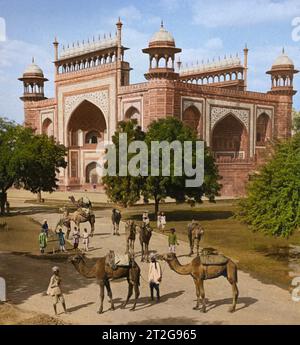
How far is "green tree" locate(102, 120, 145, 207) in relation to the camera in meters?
27.3

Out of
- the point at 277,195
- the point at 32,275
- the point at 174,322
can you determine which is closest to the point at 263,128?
the point at 277,195

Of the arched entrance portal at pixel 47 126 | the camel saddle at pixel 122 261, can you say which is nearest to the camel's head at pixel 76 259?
the camel saddle at pixel 122 261

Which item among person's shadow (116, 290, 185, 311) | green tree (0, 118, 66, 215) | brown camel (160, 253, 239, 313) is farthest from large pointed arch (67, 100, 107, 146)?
brown camel (160, 253, 239, 313)

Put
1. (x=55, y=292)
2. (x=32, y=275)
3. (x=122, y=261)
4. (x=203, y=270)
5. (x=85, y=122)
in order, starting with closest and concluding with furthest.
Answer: (x=55, y=292)
(x=203, y=270)
(x=122, y=261)
(x=32, y=275)
(x=85, y=122)

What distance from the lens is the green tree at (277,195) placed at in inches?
651

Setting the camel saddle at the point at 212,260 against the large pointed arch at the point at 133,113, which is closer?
the camel saddle at the point at 212,260

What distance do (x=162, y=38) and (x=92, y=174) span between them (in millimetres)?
19938

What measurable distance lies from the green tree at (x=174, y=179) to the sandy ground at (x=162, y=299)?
10.2 metres

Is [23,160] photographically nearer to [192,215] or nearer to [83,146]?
[192,215]

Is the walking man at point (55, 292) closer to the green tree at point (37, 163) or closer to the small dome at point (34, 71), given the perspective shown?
the green tree at point (37, 163)

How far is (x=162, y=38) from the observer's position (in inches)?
1735

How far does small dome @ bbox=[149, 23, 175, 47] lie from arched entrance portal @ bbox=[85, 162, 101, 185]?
18.2m

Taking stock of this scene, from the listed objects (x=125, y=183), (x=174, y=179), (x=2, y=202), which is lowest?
(x=2, y=202)
